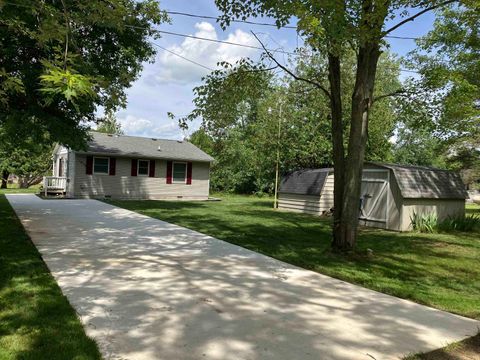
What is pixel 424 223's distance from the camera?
490 inches

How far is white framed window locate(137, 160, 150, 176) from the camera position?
73.6 ft

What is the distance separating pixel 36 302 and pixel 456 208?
13386 mm

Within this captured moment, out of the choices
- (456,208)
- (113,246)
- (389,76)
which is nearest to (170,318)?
(113,246)

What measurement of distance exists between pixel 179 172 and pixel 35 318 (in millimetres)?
20212

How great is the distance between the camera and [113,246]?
25.7 ft

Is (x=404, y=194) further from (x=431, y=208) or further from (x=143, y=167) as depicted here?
(x=143, y=167)

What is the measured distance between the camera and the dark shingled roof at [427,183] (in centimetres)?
1244

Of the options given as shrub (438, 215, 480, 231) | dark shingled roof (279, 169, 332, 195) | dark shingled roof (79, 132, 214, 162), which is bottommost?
shrub (438, 215, 480, 231)

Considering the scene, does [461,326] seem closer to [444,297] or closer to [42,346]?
[444,297]

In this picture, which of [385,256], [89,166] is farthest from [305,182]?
[89,166]

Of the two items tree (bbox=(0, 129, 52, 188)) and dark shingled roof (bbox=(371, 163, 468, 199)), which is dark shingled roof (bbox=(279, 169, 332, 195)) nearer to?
dark shingled roof (bbox=(371, 163, 468, 199))

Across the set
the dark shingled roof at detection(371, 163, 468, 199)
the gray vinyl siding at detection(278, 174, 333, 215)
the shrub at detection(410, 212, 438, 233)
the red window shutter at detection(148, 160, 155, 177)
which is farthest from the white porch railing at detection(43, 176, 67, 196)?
the shrub at detection(410, 212, 438, 233)

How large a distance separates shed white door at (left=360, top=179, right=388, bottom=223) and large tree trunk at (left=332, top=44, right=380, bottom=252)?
560cm

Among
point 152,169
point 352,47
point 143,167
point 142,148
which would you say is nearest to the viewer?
point 352,47
